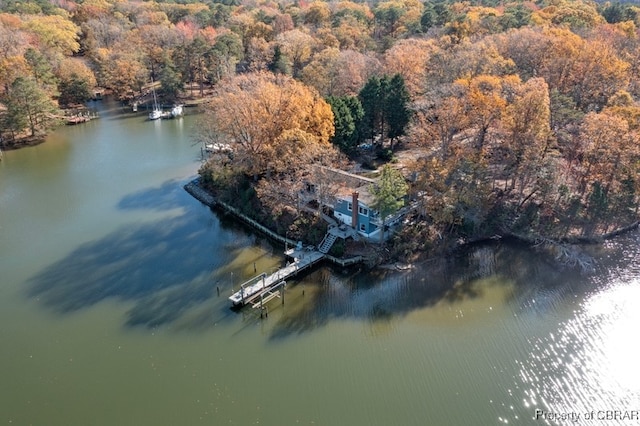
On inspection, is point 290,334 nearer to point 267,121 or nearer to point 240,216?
point 240,216

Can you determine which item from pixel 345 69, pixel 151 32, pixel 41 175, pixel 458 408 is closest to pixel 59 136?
pixel 41 175

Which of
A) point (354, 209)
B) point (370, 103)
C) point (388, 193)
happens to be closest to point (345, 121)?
point (370, 103)

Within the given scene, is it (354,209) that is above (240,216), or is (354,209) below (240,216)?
above

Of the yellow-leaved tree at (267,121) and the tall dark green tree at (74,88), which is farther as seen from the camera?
the tall dark green tree at (74,88)

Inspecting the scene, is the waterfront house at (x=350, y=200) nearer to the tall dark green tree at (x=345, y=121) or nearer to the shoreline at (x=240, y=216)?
the shoreline at (x=240, y=216)

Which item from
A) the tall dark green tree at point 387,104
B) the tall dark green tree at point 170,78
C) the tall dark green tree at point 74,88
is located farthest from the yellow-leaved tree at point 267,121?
the tall dark green tree at point 74,88

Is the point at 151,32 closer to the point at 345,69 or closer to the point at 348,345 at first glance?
the point at 345,69
